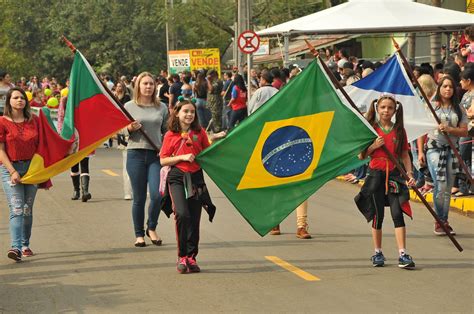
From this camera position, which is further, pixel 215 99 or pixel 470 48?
pixel 215 99

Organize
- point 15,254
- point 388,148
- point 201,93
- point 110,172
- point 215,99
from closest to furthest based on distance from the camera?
point 388,148 < point 15,254 < point 110,172 < point 201,93 < point 215,99

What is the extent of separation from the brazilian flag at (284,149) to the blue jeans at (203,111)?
61.0 feet

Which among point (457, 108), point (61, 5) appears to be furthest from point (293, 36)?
point (61, 5)

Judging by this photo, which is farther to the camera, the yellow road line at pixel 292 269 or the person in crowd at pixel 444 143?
the person in crowd at pixel 444 143

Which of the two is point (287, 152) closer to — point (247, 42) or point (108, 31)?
point (247, 42)

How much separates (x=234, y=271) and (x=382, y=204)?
1605mm

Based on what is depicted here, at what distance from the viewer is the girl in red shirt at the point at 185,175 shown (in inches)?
394

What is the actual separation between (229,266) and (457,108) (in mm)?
3749

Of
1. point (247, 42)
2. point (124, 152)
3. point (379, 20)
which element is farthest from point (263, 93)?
point (247, 42)

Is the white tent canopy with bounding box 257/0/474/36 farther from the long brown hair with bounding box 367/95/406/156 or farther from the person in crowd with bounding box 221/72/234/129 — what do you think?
the long brown hair with bounding box 367/95/406/156

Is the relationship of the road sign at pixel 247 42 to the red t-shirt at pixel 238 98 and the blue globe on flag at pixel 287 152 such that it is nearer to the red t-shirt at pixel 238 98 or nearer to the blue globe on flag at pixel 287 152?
the red t-shirt at pixel 238 98

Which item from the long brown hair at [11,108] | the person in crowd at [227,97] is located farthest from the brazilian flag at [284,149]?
the person in crowd at [227,97]

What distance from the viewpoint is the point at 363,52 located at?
41219 mm

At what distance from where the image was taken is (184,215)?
10016 millimetres
